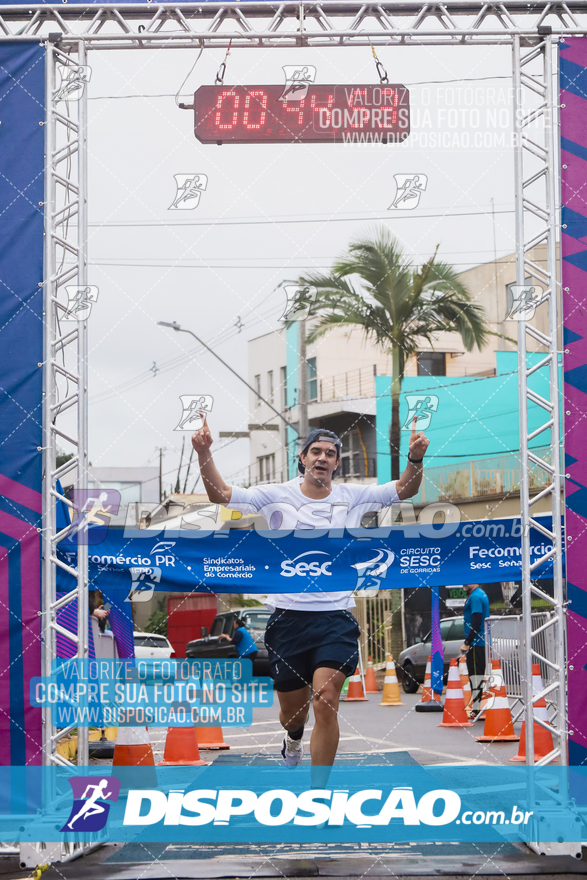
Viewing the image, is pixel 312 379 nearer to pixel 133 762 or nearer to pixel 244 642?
pixel 244 642

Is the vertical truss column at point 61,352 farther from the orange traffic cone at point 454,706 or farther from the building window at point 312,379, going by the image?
the building window at point 312,379

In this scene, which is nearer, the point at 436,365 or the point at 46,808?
the point at 46,808

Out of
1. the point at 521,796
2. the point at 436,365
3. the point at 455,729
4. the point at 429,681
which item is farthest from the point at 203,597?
the point at 521,796

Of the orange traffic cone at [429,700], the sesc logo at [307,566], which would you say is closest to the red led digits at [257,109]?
the sesc logo at [307,566]

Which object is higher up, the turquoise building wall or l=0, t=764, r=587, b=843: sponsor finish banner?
the turquoise building wall

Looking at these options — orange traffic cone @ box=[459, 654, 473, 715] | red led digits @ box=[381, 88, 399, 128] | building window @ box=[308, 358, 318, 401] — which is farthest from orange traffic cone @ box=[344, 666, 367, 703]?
→ building window @ box=[308, 358, 318, 401]

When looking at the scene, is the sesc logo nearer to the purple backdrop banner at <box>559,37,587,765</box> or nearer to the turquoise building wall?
the purple backdrop banner at <box>559,37,587,765</box>

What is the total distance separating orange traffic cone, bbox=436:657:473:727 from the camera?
1055 cm

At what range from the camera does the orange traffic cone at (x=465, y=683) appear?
39.3ft

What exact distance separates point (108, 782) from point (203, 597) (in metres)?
21.9

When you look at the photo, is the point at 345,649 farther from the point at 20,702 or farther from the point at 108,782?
the point at 20,702

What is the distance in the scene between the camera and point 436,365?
31.6 metres

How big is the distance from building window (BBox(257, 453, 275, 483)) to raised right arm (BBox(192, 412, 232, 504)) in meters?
28.5

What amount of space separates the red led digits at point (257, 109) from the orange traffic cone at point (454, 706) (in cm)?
656
